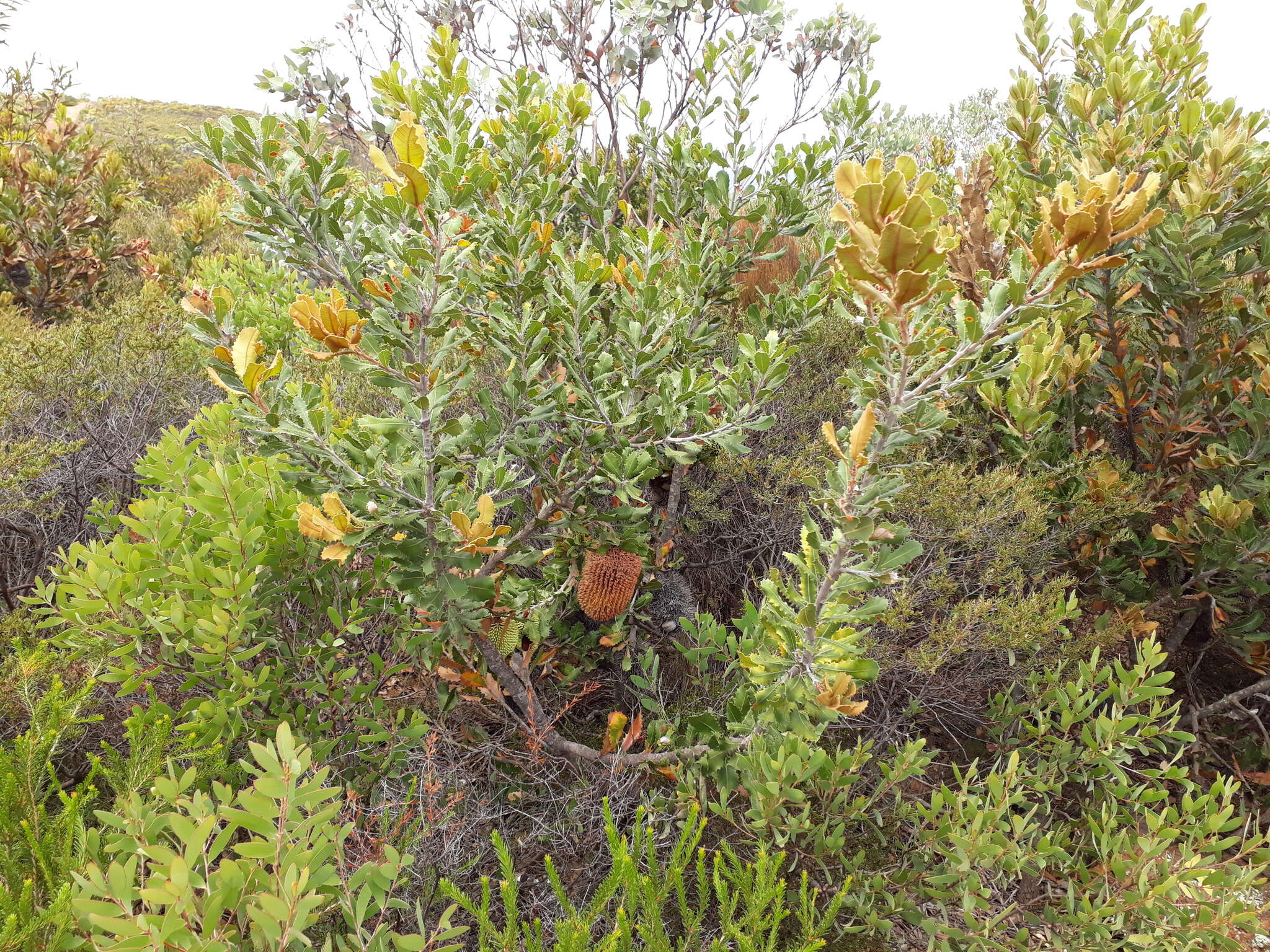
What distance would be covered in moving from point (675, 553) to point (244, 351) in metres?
1.71

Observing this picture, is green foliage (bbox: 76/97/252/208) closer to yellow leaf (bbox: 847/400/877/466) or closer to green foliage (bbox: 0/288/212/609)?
green foliage (bbox: 0/288/212/609)

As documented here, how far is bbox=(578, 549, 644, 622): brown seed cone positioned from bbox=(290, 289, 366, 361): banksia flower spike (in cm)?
99

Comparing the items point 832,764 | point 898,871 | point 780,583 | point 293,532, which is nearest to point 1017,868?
point 898,871

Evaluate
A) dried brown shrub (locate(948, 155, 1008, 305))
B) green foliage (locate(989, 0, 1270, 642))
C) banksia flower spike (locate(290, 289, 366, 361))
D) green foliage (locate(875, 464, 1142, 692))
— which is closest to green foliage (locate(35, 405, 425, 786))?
banksia flower spike (locate(290, 289, 366, 361))

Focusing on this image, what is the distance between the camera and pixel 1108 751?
1760 mm

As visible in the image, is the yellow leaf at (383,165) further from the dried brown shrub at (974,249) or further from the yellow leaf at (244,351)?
the dried brown shrub at (974,249)

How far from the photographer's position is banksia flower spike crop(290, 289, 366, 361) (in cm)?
142

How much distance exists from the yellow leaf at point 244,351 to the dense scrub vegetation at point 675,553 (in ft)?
0.03

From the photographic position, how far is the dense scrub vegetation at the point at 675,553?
50.9 inches

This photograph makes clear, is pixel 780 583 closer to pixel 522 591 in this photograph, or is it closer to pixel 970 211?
pixel 522 591

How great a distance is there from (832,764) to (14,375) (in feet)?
13.0

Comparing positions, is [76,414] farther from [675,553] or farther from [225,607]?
[675,553]

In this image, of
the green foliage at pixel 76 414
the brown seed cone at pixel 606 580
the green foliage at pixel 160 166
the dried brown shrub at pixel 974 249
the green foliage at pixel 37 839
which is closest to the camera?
the green foliage at pixel 37 839

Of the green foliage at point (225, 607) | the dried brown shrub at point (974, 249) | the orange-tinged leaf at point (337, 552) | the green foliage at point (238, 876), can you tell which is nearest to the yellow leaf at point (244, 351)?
the green foliage at point (225, 607)
